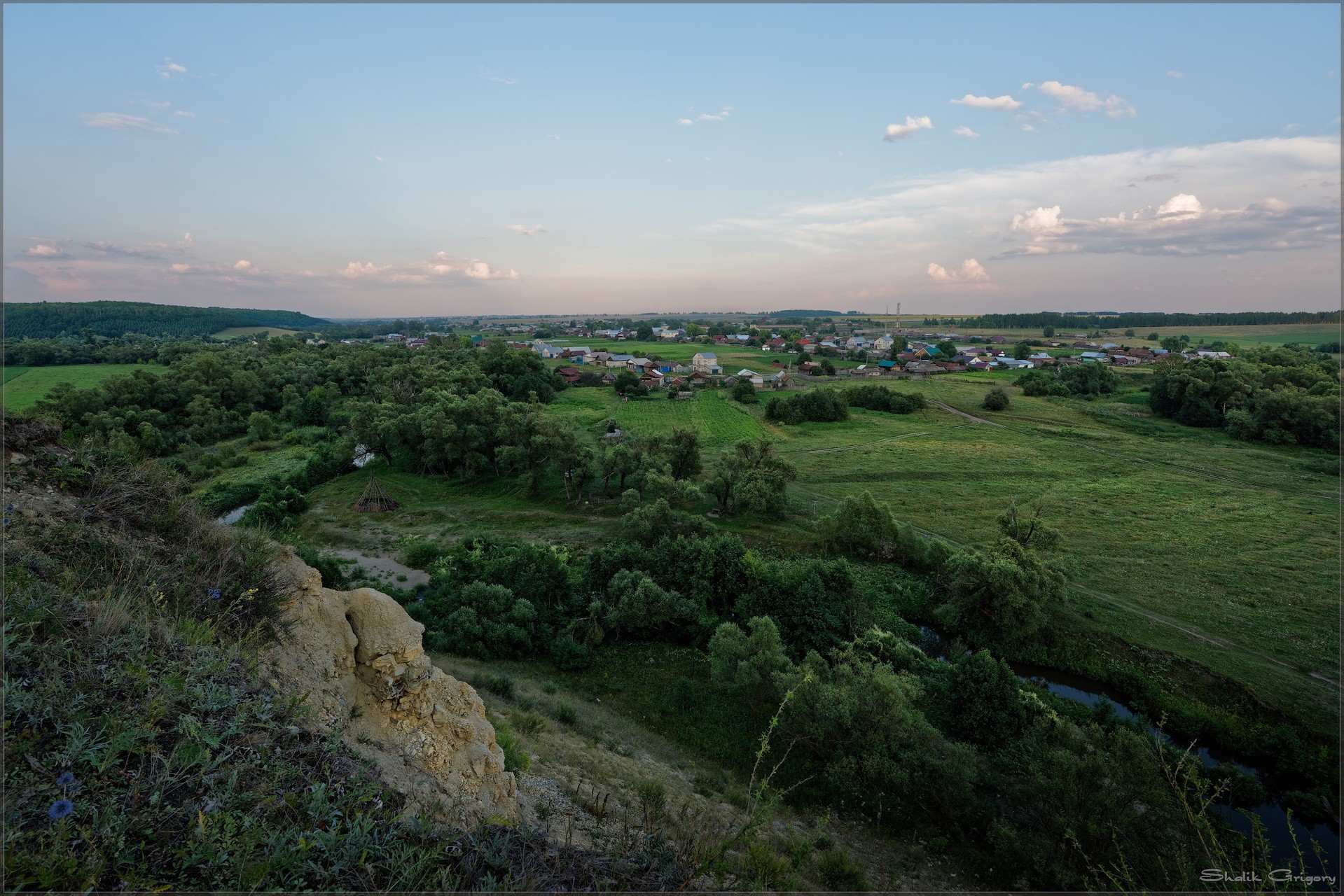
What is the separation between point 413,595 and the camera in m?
23.8

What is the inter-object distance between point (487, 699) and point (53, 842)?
39.4 feet

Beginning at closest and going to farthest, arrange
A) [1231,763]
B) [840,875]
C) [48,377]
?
[840,875] → [1231,763] → [48,377]

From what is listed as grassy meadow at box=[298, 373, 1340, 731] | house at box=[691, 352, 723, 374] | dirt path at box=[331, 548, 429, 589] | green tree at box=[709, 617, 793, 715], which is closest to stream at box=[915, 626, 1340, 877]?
grassy meadow at box=[298, 373, 1340, 731]

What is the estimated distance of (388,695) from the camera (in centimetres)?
909

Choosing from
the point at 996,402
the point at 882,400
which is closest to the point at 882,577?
the point at 882,400

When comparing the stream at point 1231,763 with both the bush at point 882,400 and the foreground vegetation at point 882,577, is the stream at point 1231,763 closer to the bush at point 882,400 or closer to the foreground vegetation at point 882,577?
the foreground vegetation at point 882,577

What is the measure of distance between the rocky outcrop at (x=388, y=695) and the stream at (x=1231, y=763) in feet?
39.3

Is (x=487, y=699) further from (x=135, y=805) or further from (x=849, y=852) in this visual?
(x=135, y=805)

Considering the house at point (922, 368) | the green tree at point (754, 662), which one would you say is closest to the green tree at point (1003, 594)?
the green tree at point (754, 662)

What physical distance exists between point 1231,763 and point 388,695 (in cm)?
2258

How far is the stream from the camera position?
1334cm

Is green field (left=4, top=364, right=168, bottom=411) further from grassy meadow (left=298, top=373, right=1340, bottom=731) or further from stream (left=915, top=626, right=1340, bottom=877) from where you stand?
stream (left=915, top=626, right=1340, bottom=877)

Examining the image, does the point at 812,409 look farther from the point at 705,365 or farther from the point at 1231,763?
the point at 1231,763

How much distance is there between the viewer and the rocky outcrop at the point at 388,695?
7.64 meters
